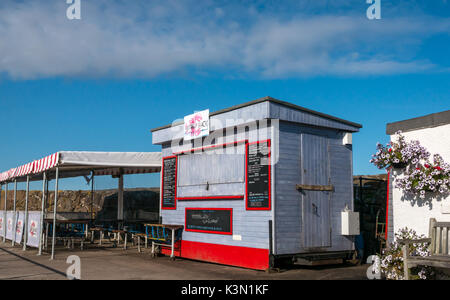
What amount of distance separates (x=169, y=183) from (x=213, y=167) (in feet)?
7.50

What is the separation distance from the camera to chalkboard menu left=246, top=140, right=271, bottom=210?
9633 mm

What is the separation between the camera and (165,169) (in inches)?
530

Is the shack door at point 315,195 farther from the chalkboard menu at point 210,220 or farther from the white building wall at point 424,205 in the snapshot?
the white building wall at point 424,205

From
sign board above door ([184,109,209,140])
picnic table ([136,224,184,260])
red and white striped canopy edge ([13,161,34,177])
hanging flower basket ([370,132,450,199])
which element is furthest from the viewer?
red and white striped canopy edge ([13,161,34,177])

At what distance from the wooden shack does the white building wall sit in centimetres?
224

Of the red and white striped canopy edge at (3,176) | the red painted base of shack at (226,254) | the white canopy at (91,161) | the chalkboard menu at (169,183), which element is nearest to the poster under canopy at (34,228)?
the white canopy at (91,161)

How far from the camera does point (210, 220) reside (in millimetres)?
11172

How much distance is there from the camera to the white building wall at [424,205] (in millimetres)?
7371

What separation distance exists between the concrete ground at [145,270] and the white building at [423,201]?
156cm

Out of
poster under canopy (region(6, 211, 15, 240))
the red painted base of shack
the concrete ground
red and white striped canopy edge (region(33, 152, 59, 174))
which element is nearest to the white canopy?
red and white striped canopy edge (region(33, 152, 59, 174))

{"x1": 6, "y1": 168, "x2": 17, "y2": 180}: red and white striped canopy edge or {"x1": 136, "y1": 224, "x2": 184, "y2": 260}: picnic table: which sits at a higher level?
{"x1": 6, "y1": 168, "x2": 17, "y2": 180}: red and white striped canopy edge

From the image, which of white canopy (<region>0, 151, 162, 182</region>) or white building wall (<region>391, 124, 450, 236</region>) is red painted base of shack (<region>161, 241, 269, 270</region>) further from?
white canopy (<region>0, 151, 162, 182</region>)

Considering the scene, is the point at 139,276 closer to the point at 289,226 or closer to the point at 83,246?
the point at 289,226
